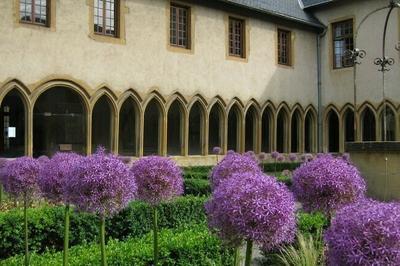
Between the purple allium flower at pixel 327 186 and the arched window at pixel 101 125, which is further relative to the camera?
the arched window at pixel 101 125

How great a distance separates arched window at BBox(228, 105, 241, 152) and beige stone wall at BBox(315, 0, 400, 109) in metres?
4.08

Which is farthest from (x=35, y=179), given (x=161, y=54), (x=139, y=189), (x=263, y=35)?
(x=263, y=35)

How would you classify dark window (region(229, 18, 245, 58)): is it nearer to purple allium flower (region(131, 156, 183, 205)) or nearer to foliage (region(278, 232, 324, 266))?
foliage (region(278, 232, 324, 266))

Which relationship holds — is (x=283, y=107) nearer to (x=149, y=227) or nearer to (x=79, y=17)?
(x=79, y=17)

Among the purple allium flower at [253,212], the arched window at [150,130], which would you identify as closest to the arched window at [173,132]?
the arched window at [150,130]

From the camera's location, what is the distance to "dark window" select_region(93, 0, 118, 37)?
594 inches

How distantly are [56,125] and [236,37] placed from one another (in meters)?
7.51

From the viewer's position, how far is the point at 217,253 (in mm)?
5871

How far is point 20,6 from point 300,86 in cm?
1214

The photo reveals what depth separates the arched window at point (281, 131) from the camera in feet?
69.0

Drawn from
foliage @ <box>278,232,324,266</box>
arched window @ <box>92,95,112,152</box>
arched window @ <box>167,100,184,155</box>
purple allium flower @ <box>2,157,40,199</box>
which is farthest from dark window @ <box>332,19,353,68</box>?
purple allium flower @ <box>2,157,40,199</box>

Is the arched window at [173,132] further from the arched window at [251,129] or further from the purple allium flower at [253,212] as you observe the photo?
the purple allium flower at [253,212]

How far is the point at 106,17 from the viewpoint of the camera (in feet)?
50.1

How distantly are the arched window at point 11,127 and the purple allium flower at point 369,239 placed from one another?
16.5 metres
